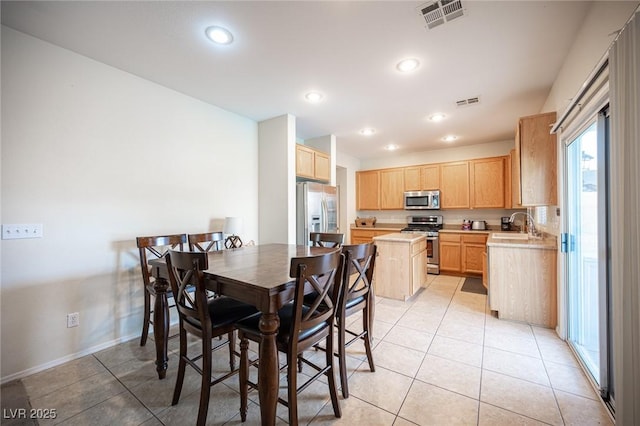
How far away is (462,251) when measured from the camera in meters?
4.95

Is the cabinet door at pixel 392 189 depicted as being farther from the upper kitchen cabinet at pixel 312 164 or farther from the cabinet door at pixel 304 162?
the cabinet door at pixel 304 162

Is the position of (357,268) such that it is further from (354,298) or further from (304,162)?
(304,162)

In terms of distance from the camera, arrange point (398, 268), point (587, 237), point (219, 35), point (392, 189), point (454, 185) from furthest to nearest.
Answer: point (392, 189), point (454, 185), point (398, 268), point (587, 237), point (219, 35)

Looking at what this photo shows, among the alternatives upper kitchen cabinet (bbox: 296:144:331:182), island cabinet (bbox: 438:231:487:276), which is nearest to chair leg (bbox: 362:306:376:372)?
upper kitchen cabinet (bbox: 296:144:331:182)

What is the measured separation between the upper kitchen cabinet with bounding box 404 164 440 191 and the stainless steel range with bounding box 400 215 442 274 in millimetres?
682

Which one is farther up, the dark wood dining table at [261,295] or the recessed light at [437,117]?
the recessed light at [437,117]

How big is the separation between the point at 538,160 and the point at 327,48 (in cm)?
243

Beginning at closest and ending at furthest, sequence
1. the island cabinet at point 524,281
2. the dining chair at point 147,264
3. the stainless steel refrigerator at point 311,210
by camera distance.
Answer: the dining chair at point 147,264 < the island cabinet at point 524,281 < the stainless steel refrigerator at point 311,210

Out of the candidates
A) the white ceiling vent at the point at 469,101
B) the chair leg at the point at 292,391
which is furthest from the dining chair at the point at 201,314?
the white ceiling vent at the point at 469,101

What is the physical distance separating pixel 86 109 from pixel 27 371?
218cm

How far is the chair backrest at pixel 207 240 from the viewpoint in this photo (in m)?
2.65

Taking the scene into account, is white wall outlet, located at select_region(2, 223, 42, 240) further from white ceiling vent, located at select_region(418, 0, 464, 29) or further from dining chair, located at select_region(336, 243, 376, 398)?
white ceiling vent, located at select_region(418, 0, 464, 29)

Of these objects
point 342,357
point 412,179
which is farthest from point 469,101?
point 342,357

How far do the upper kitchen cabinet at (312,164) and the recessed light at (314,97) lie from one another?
83cm
